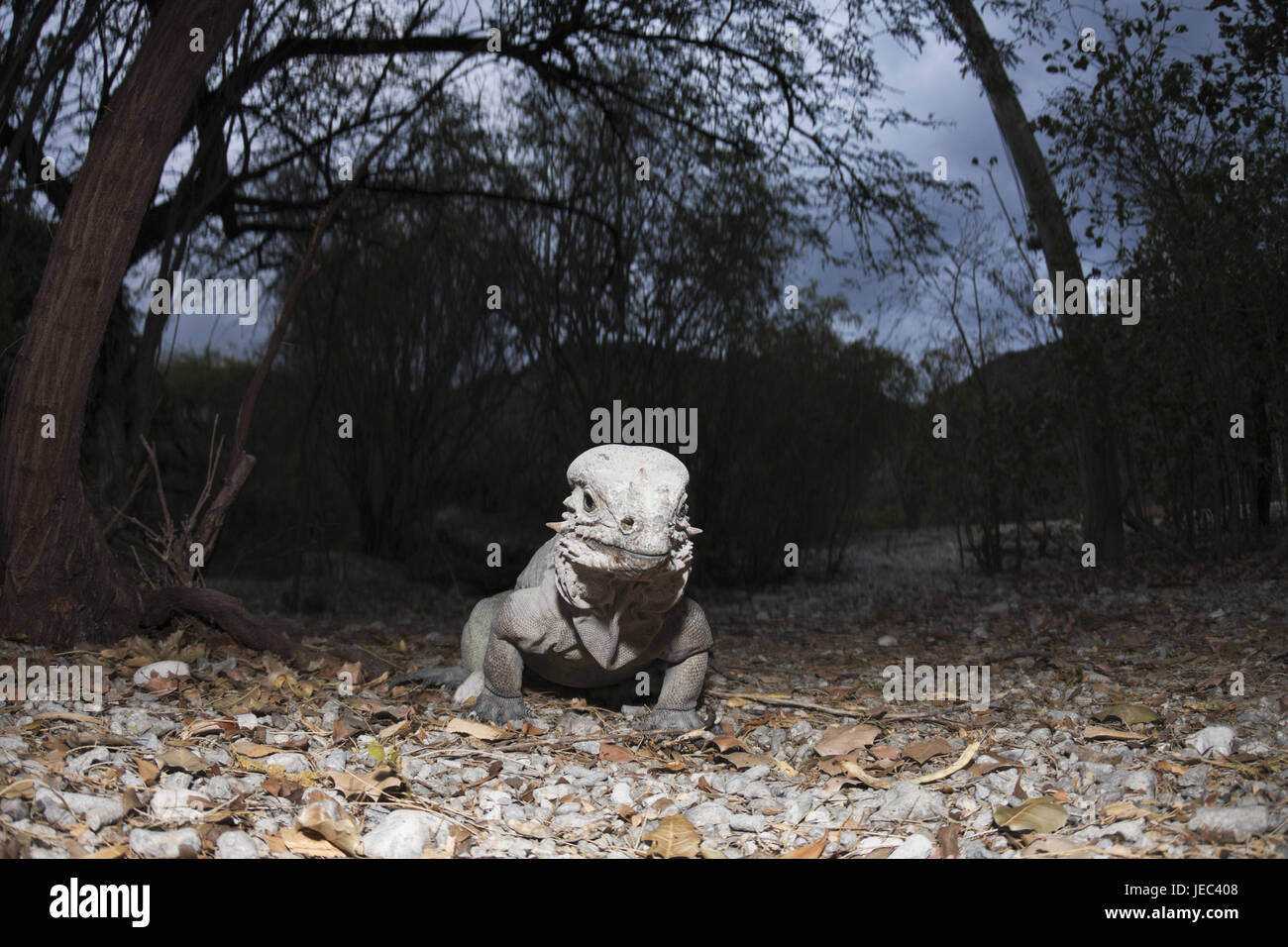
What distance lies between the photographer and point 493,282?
28.8 feet

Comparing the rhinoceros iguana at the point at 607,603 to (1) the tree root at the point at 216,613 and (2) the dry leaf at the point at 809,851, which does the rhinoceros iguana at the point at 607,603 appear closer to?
(2) the dry leaf at the point at 809,851

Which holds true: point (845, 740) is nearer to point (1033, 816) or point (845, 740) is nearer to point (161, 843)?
point (1033, 816)

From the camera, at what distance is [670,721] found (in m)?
3.73

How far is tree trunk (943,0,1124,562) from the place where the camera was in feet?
27.9

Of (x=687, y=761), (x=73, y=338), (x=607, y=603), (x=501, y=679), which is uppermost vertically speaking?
(x=73, y=338)

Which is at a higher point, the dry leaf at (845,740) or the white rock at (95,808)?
the white rock at (95,808)

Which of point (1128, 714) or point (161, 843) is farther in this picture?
point (1128, 714)

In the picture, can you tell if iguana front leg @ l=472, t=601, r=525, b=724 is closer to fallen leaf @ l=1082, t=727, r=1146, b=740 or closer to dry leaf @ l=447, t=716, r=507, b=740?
dry leaf @ l=447, t=716, r=507, b=740

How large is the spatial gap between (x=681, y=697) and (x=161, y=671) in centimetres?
214

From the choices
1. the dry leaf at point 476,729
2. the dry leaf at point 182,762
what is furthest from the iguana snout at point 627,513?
the dry leaf at point 182,762

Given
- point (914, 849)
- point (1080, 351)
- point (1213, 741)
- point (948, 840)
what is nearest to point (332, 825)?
point (914, 849)

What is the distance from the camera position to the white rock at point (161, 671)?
3.95m

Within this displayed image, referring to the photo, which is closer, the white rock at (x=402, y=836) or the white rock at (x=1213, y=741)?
the white rock at (x=402, y=836)

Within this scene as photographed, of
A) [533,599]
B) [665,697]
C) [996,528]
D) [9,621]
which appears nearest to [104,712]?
[9,621]
